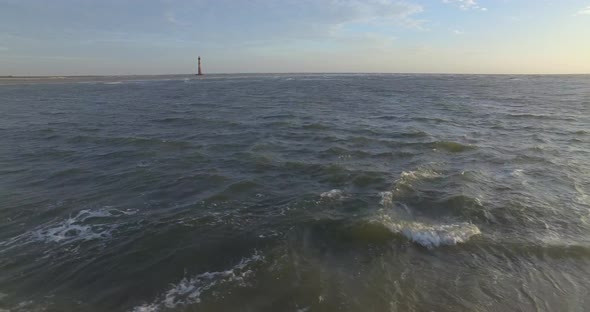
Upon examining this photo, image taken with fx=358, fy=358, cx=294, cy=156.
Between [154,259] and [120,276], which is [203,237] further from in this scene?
[120,276]

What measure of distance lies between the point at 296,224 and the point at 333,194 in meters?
2.37

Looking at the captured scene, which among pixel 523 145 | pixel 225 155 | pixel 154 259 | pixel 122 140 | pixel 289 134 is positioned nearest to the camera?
pixel 154 259

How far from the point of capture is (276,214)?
9.96 m

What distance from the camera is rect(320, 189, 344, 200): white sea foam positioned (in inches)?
436

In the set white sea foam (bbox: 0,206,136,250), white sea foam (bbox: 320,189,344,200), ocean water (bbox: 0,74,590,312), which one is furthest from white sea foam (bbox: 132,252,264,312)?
white sea foam (bbox: 320,189,344,200)

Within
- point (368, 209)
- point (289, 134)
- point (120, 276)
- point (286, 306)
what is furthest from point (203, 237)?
point (289, 134)

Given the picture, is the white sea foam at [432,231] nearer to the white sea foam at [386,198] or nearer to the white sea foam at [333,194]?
the white sea foam at [386,198]

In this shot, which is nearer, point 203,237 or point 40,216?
point 203,237

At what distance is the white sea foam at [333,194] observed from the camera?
11070mm

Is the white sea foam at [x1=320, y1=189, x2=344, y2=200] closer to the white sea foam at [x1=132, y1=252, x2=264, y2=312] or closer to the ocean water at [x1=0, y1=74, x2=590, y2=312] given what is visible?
the ocean water at [x1=0, y1=74, x2=590, y2=312]

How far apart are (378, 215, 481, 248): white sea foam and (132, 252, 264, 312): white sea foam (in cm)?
358

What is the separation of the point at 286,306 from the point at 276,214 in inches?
150

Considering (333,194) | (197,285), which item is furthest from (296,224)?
(197,285)

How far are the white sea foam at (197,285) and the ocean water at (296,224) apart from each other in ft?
0.12
